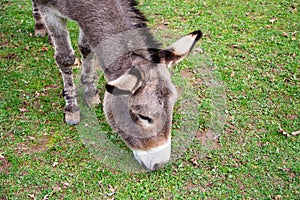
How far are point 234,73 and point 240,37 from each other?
1.15 meters

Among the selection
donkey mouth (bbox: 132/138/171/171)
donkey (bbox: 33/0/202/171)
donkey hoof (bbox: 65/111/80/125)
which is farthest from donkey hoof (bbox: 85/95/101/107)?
donkey mouth (bbox: 132/138/171/171)

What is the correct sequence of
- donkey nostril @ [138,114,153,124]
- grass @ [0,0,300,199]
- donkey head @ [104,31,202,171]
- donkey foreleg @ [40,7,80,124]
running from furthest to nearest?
donkey foreleg @ [40,7,80,124], grass @ [0,0,300,199], donkey nostril @ [138,114,153,124], donkey head @ [104,31,202,171]

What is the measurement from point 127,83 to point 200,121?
228 centimetres

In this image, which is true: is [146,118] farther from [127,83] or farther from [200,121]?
[200,121]

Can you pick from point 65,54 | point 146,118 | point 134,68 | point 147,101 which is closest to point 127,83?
point 134,68

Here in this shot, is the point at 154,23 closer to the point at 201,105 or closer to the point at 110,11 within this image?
the point at 201,105

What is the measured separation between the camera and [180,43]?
375 centimetres

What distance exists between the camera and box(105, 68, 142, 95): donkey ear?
3.21m

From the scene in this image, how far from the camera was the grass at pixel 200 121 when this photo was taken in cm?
439

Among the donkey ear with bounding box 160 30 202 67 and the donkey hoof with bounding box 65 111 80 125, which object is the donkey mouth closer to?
the donkey ear with bounding box 160 30 202 67

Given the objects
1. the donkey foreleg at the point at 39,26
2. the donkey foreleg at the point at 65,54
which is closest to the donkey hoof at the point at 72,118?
the donkey foreleg at the point at 65,54

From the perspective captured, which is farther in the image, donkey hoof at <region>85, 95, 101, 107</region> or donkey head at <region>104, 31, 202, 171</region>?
donkey hoof at <region>85, 95, 101, 107</region>

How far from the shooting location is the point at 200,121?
531 centimetres

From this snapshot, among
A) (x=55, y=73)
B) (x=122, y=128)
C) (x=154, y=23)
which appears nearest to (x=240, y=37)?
(x=154, y=23)
